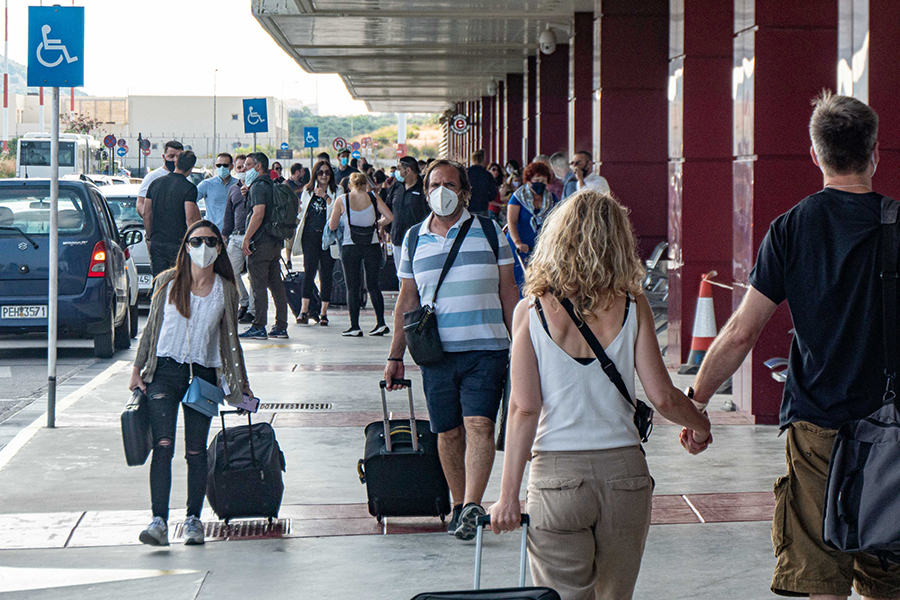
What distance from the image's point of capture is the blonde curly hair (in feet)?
11.5

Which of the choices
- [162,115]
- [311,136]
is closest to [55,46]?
[311,136]

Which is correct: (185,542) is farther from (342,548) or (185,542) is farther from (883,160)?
(883,160)

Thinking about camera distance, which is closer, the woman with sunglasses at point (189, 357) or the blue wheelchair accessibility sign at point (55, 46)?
the woman with sunglasses at point (189, 357)

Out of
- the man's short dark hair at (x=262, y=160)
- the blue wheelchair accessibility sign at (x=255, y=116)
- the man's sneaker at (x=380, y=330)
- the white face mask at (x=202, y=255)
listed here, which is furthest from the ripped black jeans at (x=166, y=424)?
the blue wheelchair accessibility sign at (x=255, y=116)

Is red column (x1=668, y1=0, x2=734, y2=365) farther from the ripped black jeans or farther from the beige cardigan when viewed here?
the ripped black jeans

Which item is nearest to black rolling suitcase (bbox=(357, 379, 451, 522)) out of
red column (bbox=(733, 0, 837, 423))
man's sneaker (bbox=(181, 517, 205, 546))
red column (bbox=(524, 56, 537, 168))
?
man's sneaker (bbox=(181, 517, 205, 546))

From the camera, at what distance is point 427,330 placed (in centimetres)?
588

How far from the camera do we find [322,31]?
2436cm

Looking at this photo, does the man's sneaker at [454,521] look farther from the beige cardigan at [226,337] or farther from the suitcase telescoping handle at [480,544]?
the suitcase telescoping handle at [480,544]

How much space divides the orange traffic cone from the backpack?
4.95 m

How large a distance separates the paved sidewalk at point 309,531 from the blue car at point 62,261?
131 inches

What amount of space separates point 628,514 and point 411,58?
28.3m

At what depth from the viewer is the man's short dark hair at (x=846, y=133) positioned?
376 centimetres

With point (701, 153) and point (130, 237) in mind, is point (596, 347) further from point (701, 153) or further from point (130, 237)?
point (130, 237)
